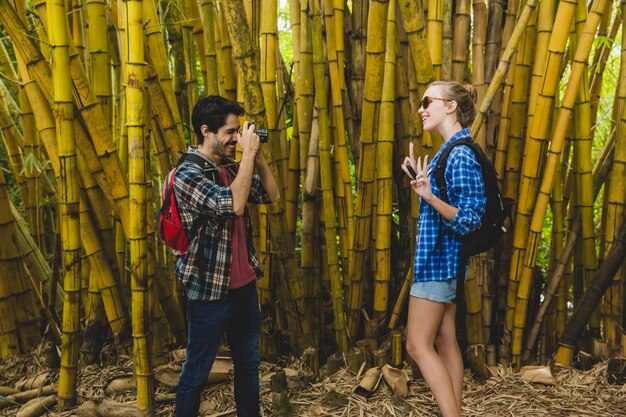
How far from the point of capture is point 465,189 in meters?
1.69

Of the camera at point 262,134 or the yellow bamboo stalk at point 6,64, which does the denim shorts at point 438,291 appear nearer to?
the camera at point 262,134

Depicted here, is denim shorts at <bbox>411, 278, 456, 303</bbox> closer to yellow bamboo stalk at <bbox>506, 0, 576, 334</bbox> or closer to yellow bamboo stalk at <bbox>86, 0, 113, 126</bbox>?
yellow bamboo stalk at <bbox>506, 0, 576, 334</bbox>

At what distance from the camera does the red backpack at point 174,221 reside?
1.75m

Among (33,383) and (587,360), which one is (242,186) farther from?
(587,360)

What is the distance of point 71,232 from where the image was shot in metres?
2.05

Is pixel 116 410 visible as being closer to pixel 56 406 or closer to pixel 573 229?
pixel 56 406

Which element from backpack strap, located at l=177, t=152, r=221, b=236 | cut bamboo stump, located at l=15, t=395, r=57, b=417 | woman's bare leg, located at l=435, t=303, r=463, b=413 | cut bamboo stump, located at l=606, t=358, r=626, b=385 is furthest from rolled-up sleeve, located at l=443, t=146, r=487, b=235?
cut bamboo stump, located at l=15, t=395, r=57, b=417

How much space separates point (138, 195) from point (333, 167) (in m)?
0.94

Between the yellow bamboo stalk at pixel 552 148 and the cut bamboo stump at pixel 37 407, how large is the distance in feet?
6.03

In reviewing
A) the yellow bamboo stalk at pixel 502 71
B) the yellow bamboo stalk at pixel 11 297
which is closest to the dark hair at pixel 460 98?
the yellow bamboo stalk at pixel 502 71

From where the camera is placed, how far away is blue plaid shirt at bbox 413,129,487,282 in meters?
1.68

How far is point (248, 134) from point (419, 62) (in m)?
0.70

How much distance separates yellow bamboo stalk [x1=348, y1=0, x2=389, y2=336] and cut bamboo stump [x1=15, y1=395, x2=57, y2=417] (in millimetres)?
1190

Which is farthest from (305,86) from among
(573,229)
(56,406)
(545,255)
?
(545,255)
